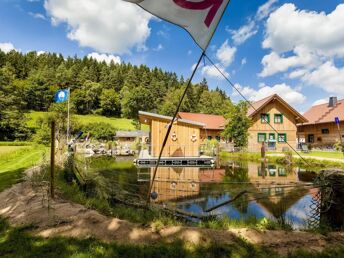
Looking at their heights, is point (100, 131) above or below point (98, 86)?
below

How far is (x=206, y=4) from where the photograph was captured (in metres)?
2.89

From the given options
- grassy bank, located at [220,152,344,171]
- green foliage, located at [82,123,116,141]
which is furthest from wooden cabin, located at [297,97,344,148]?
green foliage, located at [82,123,116,141]

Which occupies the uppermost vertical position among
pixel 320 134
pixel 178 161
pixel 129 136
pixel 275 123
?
pixel 275 123

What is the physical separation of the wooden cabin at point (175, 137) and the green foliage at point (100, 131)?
21175mm

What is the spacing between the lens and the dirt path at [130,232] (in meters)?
3.79

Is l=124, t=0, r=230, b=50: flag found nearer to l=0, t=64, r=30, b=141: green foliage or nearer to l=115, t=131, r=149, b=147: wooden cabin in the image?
l=0, t=64, r=30, b=141: green foliage

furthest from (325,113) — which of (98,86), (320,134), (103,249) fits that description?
(98,86)

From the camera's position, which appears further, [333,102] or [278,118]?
[333,102]

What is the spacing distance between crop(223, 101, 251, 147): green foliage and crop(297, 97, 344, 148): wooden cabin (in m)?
10.3

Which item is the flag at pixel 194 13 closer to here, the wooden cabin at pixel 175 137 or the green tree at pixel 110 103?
the wooden cabin at pixel 175 137

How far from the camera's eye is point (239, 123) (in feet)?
81.5

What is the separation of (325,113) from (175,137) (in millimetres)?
21780

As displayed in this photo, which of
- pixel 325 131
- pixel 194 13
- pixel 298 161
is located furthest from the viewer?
pixel 325 131

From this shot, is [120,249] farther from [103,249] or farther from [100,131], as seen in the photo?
[100,131]
